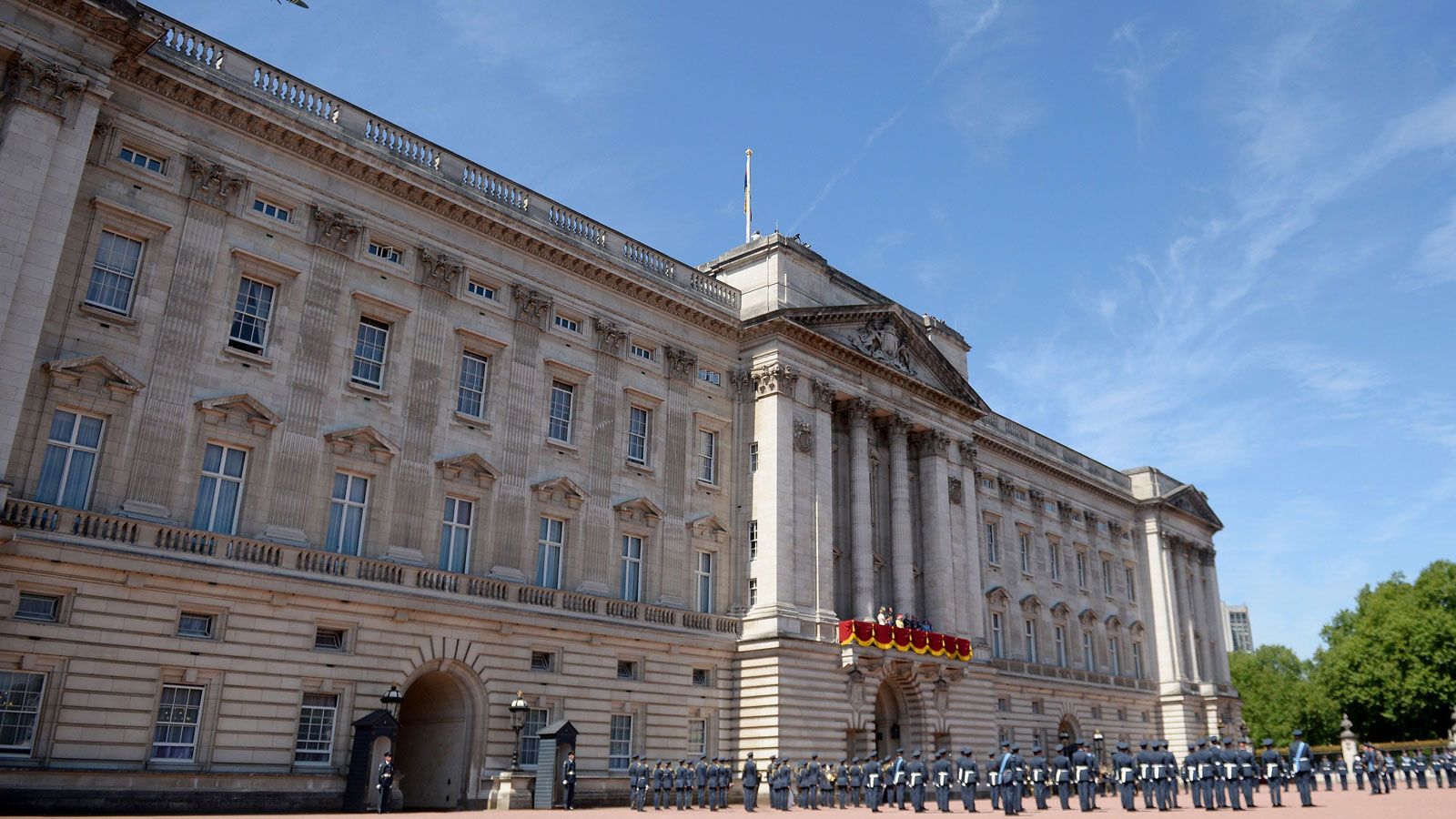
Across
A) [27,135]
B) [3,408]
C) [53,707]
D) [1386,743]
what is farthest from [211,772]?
[1386,743]

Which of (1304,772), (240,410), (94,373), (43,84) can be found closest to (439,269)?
(240,410)

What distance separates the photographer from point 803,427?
43.0m

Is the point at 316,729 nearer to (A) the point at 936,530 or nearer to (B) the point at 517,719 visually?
(B) the point at 517,719

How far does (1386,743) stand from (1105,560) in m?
30.3

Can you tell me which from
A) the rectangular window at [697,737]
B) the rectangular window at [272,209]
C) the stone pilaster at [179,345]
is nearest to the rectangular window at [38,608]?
the stone pilaster at [179,345]

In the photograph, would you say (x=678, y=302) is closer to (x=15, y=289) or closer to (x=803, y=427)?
(x=803, y=427)

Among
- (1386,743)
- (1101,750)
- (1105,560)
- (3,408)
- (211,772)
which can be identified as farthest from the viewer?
(1386,743)

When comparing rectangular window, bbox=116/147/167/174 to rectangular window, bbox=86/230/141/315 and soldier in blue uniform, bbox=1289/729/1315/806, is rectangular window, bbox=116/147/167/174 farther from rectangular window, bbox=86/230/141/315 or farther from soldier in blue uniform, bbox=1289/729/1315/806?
soldier in blue uniform, bbox=1289/729/1315/806

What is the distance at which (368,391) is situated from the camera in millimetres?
31406

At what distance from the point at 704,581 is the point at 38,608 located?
2223cm

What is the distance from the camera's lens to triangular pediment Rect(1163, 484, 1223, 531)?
74.9 metres

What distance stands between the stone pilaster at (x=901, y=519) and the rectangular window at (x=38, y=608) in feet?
106

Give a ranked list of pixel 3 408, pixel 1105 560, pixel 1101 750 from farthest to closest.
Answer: pixel 1105 560, pixel 1101 750, pixel 3 408

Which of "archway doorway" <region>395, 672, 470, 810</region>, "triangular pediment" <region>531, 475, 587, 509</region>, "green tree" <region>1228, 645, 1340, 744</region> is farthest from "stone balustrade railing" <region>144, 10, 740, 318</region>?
"green tree" <region>1228, 645, 1340, 744</region>
